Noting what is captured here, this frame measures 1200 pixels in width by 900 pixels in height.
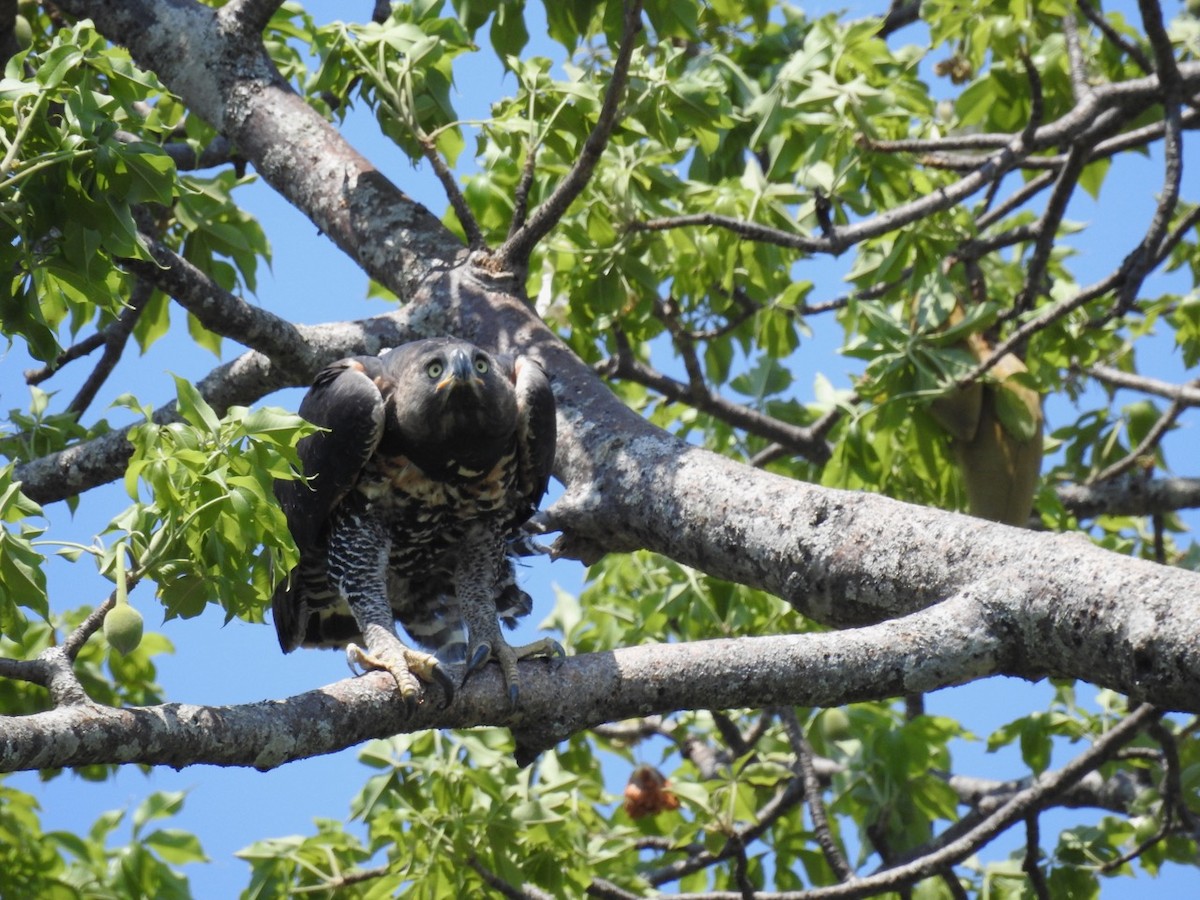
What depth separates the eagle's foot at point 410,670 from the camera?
3217mm

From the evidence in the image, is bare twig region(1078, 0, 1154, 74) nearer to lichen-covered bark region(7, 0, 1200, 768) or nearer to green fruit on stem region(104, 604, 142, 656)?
lichen-covered bark region(7, 0, 1200, 768)

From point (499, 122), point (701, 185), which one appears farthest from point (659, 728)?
point (499, 122)

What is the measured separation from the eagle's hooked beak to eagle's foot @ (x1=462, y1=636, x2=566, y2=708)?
75 centimetres

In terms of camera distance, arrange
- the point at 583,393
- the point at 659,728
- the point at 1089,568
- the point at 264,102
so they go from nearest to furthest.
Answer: the point at 1089,568 → the point at 583,393 → the point at 264,102 → the point at 659,728

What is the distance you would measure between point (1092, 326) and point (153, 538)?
3779mm

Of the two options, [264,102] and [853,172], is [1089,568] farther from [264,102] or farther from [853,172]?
[264,102]

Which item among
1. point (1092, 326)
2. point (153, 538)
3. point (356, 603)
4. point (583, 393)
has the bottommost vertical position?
point (153, 538)

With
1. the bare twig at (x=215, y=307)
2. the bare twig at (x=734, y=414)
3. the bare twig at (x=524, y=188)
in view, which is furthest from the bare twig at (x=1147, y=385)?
the bare twig at (x=215, y=307)

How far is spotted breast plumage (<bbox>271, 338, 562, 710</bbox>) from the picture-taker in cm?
413

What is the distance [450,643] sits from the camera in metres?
5.05

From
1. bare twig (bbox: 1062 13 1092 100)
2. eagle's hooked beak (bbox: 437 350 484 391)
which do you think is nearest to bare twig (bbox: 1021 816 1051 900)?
eagle's hooked beak (bbox: 437 350 484 391)

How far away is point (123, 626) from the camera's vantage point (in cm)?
283

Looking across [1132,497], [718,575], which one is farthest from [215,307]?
[1132,497]

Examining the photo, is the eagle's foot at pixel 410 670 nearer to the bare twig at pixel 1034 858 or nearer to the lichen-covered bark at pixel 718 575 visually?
the lichen-covered bark at pixel 718 575
